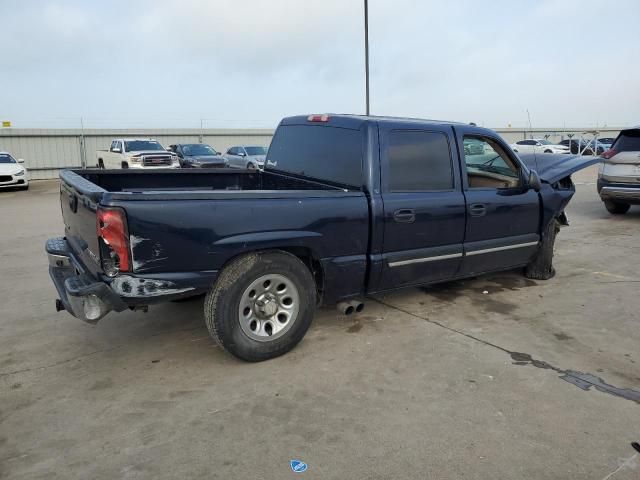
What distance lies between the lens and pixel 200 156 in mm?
23312

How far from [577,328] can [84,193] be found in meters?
4.17

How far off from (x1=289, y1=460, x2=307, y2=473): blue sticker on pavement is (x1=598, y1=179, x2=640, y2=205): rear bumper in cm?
955

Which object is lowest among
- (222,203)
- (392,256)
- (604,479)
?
(604,479)

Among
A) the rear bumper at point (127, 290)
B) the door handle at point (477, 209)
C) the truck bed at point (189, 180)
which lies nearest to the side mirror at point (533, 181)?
the door handle at point (477, 209)

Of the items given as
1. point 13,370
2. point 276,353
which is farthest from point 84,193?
point 276,353

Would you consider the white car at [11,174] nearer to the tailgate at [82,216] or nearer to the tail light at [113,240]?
the tailgate at [82,216]

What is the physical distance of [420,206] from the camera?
4391 mm

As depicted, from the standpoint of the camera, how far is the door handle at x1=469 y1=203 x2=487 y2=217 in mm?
4766

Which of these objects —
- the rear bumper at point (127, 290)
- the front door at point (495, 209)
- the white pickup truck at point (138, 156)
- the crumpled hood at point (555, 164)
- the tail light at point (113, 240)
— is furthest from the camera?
the white pickup truck at point (138, 156)

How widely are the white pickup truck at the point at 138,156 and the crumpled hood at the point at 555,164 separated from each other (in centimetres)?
1636

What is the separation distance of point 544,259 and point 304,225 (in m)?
3.46

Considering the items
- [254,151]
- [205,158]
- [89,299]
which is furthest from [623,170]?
[205,158]

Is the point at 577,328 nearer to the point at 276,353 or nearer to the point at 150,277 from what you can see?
the point at 276,353

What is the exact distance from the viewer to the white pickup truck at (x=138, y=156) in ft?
66.5
